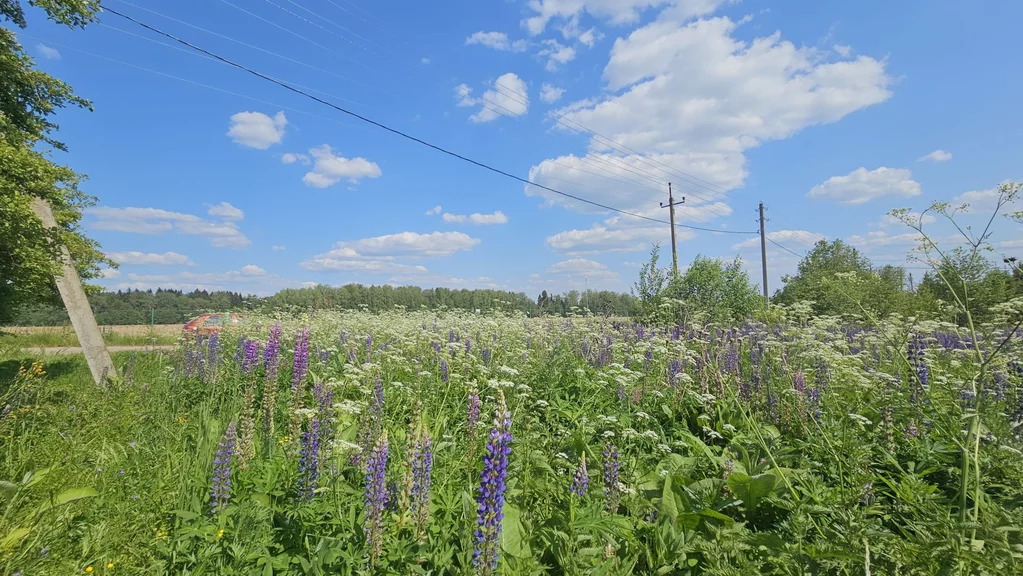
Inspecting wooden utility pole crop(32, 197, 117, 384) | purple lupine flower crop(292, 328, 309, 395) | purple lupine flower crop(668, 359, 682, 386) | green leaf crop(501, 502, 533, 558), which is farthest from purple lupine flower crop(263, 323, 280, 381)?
wooden utility pole crop(32, 197, 117, 384)

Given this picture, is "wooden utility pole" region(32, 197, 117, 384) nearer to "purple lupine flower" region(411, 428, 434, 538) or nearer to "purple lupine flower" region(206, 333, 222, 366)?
"purple lupine flower" region(206, 333, 222, 366)

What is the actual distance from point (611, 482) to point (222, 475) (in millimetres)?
2503

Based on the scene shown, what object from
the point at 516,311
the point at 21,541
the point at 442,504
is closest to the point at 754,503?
the point at 442,504

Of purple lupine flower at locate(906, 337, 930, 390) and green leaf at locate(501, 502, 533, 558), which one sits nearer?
green leaf at locate(501, 502, 533, 558)

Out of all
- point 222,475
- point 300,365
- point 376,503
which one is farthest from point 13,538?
point 376,503

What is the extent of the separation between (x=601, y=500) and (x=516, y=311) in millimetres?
9410

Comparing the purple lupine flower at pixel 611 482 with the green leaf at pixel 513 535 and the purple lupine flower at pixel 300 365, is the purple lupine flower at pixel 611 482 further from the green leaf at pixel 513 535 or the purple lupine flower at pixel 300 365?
the purple lupine flower at pixel 300 365

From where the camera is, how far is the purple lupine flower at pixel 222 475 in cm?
272

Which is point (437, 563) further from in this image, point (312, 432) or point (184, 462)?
point (184, 462)

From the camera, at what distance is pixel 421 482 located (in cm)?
232

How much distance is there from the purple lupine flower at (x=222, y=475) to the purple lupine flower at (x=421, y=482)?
49.1 inches

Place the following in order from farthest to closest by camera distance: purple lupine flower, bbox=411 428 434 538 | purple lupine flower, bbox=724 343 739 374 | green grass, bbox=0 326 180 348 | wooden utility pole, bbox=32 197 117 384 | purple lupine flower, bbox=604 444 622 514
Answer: green grass, bbox=0 326 180 348
wooden utility pole, bbox=32 197 117 384
purple lupine flower, bbox=724 343 739 374
purple lupine flower, bbox=604 444 622 514
purple lupine flower, bbox=411 428 434 538

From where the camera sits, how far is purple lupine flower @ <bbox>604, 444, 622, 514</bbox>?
9.35 feet

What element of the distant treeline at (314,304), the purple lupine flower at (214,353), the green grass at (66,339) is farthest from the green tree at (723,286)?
the green grass at (66,339)
